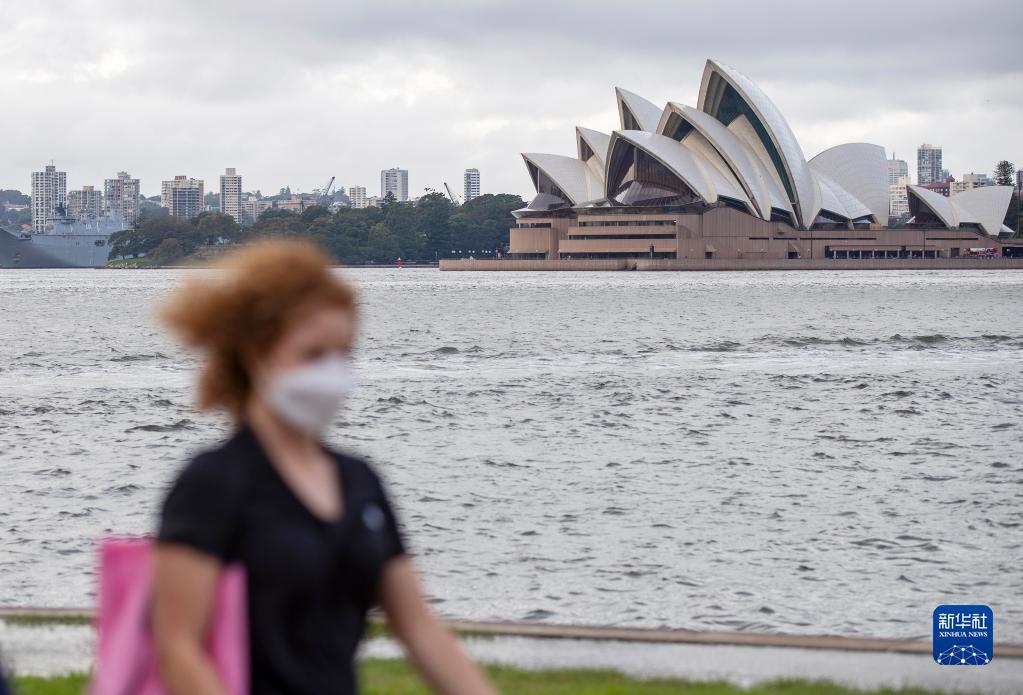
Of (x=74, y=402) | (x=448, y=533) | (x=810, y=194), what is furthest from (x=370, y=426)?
(x=810, y=194)

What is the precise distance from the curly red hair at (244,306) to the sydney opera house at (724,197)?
292 feet

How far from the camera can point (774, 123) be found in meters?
90.5

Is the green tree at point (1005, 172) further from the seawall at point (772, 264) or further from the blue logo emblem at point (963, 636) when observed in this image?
the blue logo emblem at point (963, 636)

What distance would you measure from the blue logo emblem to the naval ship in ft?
541

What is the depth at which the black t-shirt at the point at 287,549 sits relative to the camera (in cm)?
193

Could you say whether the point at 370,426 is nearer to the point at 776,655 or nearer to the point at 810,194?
the point at 776,655

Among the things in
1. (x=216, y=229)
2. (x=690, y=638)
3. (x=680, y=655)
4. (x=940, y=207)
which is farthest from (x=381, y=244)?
(x=680, y=655)

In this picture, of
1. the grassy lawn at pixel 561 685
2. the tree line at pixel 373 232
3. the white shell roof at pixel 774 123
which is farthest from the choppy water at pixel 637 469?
the tree line at pixel 373 232

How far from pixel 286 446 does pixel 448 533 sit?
8481 millimetres

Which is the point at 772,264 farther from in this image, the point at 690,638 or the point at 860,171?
the point at 690,638

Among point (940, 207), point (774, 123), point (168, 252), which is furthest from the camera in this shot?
point (168, 252)

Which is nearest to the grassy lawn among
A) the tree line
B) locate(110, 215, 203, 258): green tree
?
the tree line

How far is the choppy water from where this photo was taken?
8614 millimetres

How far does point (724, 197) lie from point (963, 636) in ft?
310
